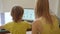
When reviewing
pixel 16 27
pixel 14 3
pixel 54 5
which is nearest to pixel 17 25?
pixel 16 27

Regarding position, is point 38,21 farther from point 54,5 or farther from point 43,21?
point 54,5

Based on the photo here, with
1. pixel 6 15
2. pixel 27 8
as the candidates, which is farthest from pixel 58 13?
pixel 6 15

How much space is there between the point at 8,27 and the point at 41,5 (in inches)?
20.5

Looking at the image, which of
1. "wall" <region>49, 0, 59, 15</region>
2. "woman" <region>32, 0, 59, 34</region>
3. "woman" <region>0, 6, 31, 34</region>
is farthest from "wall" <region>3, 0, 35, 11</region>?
"woman" <region>32, 0, 59, 34</region>

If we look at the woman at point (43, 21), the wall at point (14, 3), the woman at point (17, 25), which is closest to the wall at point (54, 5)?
the wall at point (14, 3)

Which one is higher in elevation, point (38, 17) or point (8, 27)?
point (38, 17)

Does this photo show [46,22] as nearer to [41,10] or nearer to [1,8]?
[41,10]

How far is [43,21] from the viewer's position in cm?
154

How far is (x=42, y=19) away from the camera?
1.54m

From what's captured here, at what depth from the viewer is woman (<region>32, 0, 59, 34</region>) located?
1521 mm

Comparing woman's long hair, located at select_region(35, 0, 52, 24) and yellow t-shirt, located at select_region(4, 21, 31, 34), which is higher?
woman's long hair, located at select_region(35, 0, 52, 24)

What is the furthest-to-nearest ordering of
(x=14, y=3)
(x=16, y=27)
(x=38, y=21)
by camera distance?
(x=14, y=3) < (x=16, y=27) < (x=38, y=21)

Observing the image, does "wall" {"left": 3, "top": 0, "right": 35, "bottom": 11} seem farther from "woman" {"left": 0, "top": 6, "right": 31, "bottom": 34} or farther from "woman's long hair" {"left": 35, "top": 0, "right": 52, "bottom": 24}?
"woman's long hair" {"left": 35, "top": 0, "right": 52, "bottom": 24}

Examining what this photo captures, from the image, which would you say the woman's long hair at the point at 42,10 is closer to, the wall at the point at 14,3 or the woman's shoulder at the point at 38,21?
the woman's shoulder at the point at 38,21
